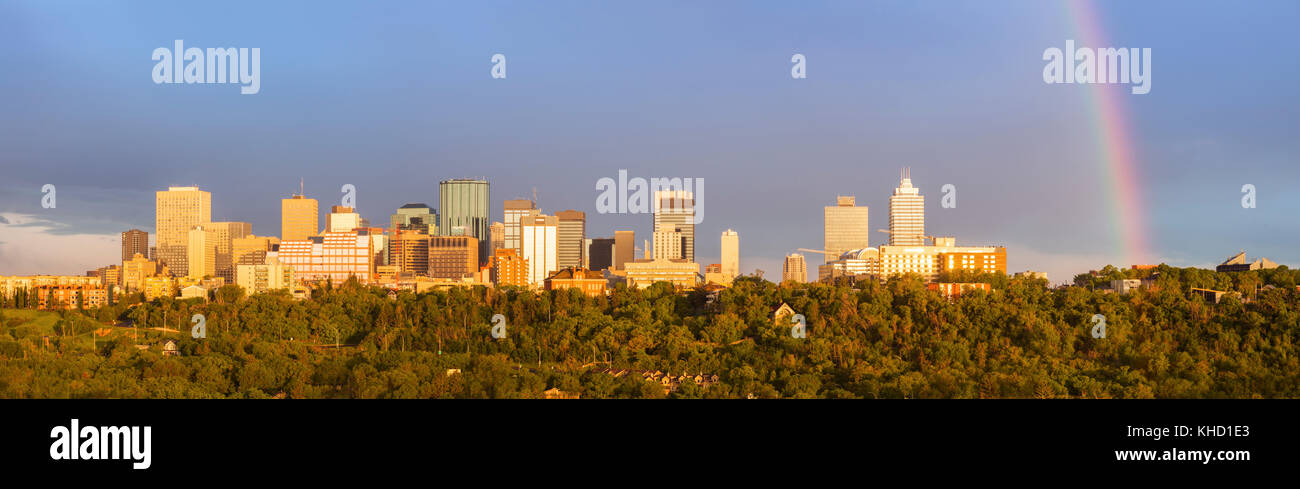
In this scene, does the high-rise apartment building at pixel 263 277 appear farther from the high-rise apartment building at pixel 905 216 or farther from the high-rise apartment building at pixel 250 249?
the high-rise apartment building at pixel 905 216

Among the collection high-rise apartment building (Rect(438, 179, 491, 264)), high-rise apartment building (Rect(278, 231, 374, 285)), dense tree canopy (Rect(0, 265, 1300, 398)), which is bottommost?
dense tree canopy (Rect(0, 265, 1300, 398))

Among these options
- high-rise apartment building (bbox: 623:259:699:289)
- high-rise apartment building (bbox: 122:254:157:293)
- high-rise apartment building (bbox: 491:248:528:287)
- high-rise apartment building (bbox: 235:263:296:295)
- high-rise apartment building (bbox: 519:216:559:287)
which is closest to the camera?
high-rise apartment building (bbox: 235:263:296:295)

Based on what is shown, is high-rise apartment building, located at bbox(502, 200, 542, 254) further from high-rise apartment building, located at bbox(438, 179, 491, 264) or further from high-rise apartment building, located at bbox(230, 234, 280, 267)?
high-rise apartment building, located at bbox(230, 234, 280, 267)

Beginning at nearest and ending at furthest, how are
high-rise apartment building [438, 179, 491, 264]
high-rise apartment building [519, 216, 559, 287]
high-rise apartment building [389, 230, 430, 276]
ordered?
high-rise apartment building [519, 216, 559, 287]
high-rise apartment building [389, 230, 430, 276]
high-rise apartment building [438, 179, 491, 264]

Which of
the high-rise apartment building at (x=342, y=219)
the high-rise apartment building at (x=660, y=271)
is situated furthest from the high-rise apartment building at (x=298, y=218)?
the high-rise apartment building at (x=660, y=271)

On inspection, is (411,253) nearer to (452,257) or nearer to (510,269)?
(452,257)

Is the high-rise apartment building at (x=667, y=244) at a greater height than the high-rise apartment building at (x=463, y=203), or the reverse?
the high-rise apartment building at (x=463, y=203)

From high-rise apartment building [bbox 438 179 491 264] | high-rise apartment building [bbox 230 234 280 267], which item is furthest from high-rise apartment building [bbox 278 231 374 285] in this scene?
high-rise apartment building [bbox 438 179 491 264]
